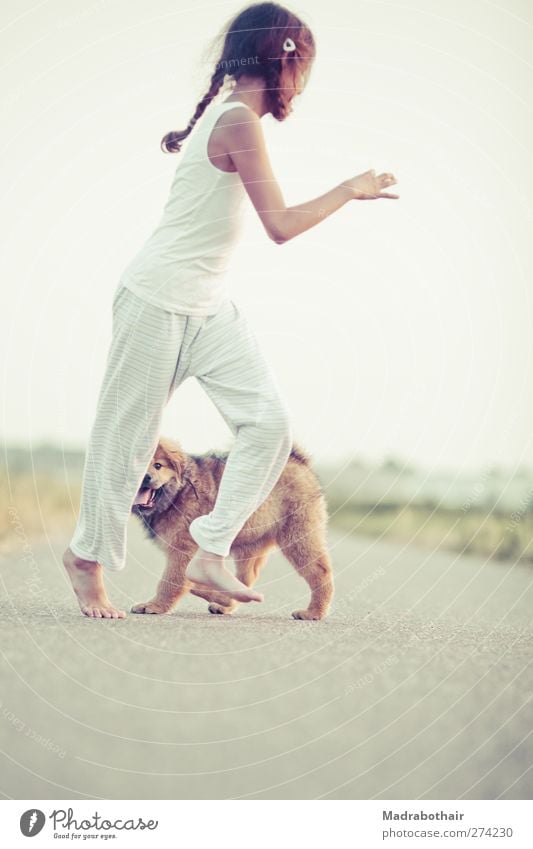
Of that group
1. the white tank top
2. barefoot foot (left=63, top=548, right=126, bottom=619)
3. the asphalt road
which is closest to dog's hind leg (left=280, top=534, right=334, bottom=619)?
the asphalt road

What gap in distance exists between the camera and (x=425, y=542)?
6461 millimetres

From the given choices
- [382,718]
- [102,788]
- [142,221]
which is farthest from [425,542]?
[102,788]

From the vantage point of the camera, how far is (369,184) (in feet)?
10.1

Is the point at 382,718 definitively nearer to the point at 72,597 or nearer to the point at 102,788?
the point at 102,788

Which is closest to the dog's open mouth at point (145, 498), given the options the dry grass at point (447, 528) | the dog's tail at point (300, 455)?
the dog's tail at point (300, 455)

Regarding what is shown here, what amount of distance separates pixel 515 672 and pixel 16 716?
4.56 ft

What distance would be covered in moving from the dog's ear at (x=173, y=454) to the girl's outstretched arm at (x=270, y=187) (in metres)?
1.03

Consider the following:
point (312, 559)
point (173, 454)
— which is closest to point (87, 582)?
point (173, 454)

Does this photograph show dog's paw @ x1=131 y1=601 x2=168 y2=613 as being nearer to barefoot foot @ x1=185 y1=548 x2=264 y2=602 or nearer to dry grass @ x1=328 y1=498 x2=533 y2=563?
barefoot foot @ x1=185 y1=548 x2=264 y2=602

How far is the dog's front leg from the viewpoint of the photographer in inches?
151

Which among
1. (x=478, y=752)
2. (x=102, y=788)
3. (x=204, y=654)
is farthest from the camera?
(x=204, y=654)

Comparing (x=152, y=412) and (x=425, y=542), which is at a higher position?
(x=152, y=412)

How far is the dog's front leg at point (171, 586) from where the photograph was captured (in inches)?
151

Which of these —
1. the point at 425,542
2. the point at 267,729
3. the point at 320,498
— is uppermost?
the point at 320,498
